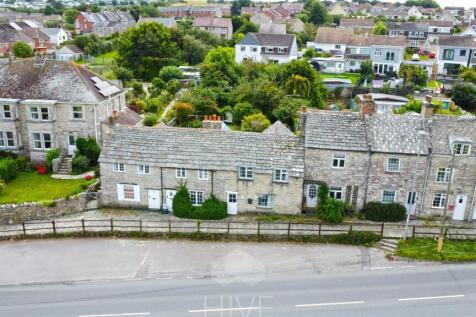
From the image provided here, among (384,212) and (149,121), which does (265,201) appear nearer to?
(384,212)

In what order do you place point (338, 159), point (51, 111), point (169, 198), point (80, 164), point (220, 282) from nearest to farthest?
point (220, 282)
point (338, 159)
point (169, 198)
point (80, 164)
point (51, 111)

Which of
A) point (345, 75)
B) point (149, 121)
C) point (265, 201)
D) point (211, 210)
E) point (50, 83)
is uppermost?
point (50, 83)

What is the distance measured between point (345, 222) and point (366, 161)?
186 inches

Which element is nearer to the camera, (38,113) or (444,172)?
(444,172)

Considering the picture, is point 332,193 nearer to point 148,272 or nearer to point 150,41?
point 148,272

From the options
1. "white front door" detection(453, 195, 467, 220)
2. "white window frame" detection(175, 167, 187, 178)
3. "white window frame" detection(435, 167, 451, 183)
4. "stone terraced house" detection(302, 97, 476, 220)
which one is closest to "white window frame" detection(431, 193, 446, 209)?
"stone terraced house" detection(302, 97, 476, 220)

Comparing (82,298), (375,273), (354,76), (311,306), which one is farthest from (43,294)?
(354,76)

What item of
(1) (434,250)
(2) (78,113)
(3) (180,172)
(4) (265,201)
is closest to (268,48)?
(2) (78,113)

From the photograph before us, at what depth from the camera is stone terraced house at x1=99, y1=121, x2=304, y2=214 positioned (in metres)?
33.7

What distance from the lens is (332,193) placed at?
34.7 metres

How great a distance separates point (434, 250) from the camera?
98.0ft

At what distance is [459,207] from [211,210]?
722 inches

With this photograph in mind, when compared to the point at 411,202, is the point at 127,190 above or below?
below

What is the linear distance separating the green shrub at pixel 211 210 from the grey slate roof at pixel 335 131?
25.5 feet
